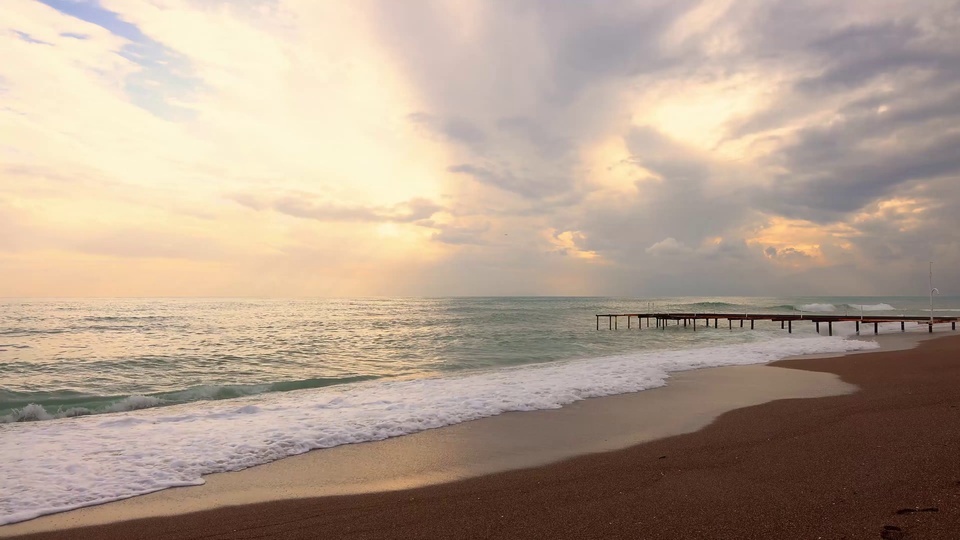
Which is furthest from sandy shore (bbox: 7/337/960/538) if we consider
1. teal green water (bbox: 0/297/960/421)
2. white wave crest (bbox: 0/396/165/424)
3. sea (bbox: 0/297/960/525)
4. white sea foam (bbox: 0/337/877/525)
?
teal green water (bbox: 0/297/960/421)

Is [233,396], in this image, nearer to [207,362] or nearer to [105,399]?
[105,399]

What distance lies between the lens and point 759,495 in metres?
5.23

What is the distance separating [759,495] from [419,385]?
10.4 metres

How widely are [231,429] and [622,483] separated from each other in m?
7.30

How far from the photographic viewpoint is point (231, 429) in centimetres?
945

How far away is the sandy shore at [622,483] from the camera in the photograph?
4652 millimetres

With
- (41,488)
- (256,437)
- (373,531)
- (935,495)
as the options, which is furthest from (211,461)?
(935,495)

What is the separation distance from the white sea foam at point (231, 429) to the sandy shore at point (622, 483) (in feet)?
1.84

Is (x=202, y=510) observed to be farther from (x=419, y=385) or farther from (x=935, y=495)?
(x=419, y=385)

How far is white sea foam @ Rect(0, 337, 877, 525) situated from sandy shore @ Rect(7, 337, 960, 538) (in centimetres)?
56

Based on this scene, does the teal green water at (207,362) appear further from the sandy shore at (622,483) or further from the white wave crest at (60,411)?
the sandy shore at (622,483)

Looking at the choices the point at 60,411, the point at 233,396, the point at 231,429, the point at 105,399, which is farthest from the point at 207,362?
the point at 231,429

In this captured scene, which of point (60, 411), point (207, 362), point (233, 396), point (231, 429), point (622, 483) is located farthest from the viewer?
point (207, 362)

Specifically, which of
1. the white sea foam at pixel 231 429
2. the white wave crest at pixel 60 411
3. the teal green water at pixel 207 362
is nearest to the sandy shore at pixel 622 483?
the white sea foam at pixel 231 429
